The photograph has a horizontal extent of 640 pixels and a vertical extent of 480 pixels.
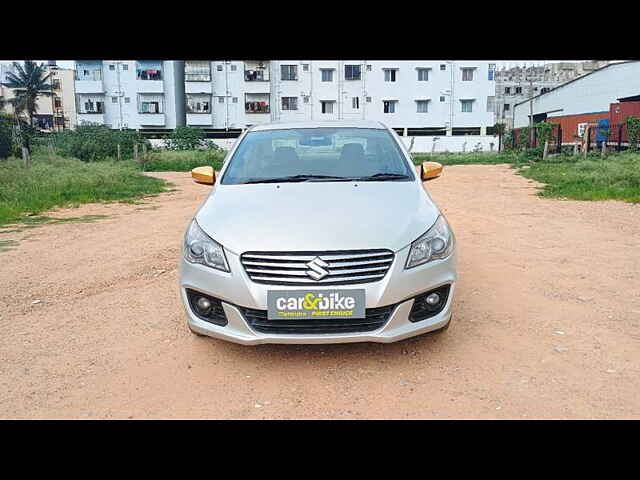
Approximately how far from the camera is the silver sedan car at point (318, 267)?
9.53 feet

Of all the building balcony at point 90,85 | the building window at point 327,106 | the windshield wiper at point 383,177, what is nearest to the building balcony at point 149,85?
the building balcony at point 90,85

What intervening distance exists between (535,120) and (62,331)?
42032 millimetres

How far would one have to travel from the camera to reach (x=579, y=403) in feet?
8.94

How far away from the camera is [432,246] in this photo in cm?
316

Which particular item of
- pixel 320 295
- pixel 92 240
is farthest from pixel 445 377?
pixel 92 240

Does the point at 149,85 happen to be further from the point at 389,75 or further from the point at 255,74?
the point at 389,75

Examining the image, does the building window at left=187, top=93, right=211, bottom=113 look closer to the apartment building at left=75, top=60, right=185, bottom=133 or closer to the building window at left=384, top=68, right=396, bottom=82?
the apartment building at left=75, top=60, right=185, bottom=133

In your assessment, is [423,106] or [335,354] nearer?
[335,354]

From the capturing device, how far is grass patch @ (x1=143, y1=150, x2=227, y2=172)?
25.1m

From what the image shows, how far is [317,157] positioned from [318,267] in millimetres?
1586

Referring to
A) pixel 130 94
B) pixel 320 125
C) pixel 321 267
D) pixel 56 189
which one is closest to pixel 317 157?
pixel 320 125

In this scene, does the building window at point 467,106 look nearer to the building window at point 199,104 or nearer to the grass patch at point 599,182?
the building window at point 199,104

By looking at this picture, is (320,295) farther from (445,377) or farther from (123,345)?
(123,345)
